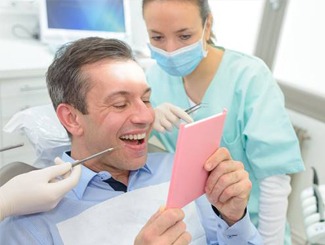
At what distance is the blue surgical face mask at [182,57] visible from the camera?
1381mm

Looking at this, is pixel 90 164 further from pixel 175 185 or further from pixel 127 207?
pixel 175 185

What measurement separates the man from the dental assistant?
21cm

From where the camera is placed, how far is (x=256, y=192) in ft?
4.51

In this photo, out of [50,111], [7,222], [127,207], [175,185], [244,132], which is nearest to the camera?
[175,185]

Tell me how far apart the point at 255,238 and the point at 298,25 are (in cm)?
166

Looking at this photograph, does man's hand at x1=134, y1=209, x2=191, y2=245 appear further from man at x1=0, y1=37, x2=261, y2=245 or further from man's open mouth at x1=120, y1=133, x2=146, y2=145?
man's open mouth at x1=120, y1=133, x2=146, y2=145

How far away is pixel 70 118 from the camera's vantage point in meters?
1.14

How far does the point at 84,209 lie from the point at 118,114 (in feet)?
0.94

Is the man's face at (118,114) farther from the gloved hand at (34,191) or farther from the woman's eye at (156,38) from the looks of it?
the woman's eye at (156,38)

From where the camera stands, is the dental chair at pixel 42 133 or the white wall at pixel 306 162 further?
the white wall at pixel 306 162

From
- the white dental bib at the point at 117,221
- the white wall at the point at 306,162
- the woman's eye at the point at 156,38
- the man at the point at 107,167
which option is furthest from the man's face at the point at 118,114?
the white wall at the point at 306,162

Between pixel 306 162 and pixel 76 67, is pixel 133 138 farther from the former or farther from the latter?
pixel 306 162

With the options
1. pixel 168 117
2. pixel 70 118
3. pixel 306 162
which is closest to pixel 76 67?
pixel 70 118

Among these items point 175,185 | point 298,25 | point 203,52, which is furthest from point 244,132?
point 298,25
